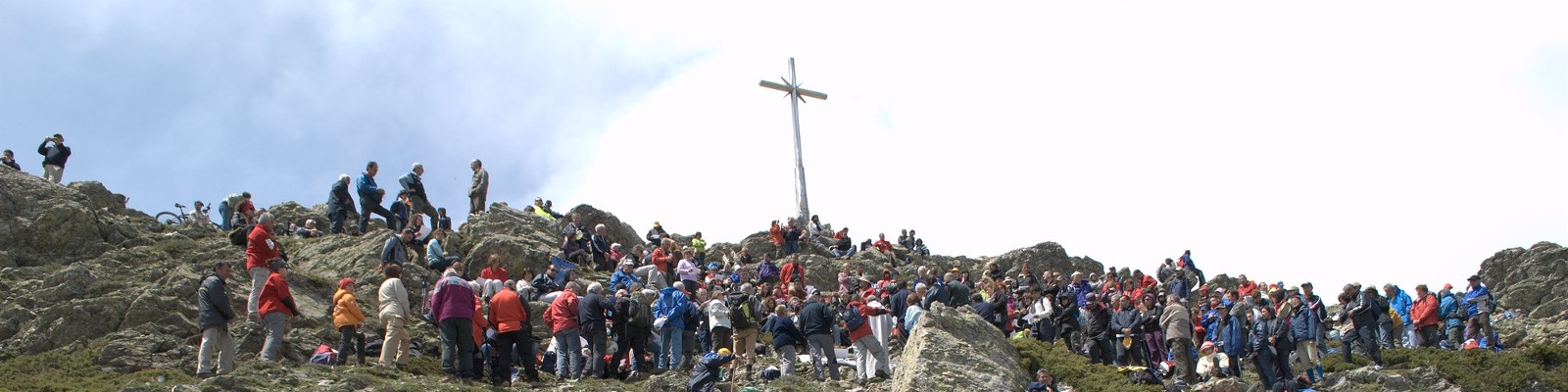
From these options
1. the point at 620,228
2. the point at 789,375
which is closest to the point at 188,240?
the point at 620,228

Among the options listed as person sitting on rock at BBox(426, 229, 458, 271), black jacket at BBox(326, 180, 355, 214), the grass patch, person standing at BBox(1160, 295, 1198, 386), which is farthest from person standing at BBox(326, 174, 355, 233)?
person standing at BBox(1160, 295, 1198, 386)

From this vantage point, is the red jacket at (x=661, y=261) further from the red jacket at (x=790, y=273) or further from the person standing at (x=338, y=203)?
the person standing at (x=338, y=203)

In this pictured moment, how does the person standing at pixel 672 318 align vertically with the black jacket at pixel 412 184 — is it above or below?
below

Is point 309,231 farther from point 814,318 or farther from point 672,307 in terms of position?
point 814,318

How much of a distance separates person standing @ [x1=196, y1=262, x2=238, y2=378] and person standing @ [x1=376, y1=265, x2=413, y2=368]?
1990mm

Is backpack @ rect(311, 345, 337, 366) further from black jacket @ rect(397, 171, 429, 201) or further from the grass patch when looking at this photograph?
black jacket @ rect(397, 171, 429, 201)

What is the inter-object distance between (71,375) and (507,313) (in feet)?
19.8

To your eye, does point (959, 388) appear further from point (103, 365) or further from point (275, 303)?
point (103, 365)

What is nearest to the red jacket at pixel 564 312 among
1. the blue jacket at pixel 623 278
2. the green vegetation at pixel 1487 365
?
the blue jacket at pixel 623 278

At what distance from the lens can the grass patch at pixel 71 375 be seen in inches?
693

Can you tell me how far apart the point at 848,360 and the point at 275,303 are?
9.24 m

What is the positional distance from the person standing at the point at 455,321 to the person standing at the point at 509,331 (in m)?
0.43

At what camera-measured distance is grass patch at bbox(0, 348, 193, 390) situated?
17594mm

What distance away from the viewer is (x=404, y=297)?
18516mm
